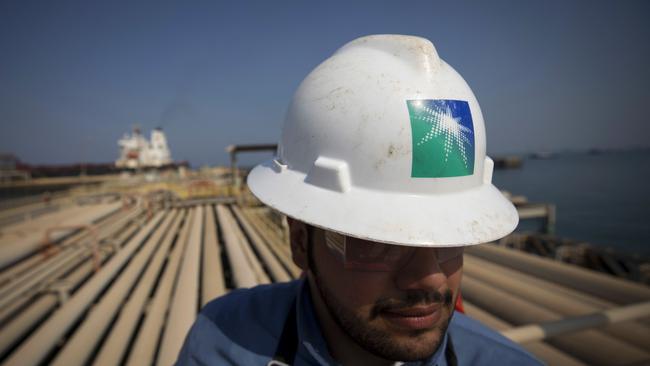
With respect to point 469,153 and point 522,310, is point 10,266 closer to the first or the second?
point 469,153

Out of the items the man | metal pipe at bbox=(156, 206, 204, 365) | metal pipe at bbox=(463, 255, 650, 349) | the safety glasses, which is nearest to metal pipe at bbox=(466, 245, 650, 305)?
metal pipe at bbox=(463, 255, 650, 349)

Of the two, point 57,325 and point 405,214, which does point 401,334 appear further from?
point 57,325

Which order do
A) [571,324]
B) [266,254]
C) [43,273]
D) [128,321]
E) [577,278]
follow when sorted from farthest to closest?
[266,254]
[43,273]
[577,278]
[128,321]
[571,324]

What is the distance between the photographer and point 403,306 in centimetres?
118

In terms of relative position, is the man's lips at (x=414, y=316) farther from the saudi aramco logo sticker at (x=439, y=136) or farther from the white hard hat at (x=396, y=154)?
the saudi aramco logo sticker at (x=439, y=136)

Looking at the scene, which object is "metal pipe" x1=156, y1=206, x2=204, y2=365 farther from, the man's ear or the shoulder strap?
the man's ear

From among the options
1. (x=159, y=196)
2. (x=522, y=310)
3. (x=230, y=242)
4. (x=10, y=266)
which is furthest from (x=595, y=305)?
(x=159, y=196)

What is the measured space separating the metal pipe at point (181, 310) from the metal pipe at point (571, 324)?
9.57ft

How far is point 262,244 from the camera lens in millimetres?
6285

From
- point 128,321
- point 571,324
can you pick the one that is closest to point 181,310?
point 128,321

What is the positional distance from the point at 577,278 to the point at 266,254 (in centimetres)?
484

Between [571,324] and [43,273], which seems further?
[43,273]

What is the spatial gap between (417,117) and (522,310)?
129 inches

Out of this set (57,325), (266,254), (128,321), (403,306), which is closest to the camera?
(403,306)
